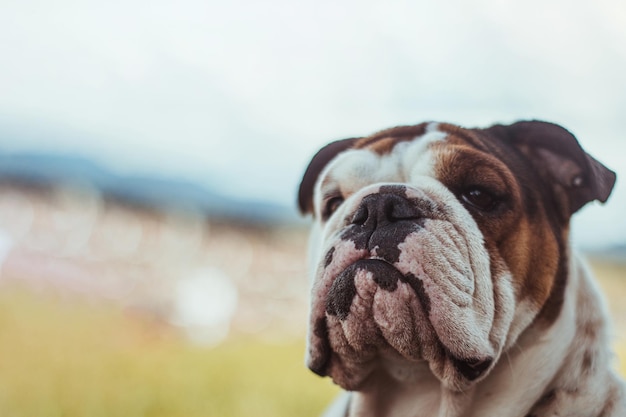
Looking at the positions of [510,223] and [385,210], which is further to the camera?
[510,223]

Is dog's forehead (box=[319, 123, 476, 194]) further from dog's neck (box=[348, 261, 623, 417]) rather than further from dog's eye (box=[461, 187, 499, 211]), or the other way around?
dog's neck (box=[348, 261, 623, 417])

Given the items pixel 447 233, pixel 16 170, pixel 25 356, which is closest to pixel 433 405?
pixel 447 233

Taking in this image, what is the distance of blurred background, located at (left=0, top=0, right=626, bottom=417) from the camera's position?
89.0 inches

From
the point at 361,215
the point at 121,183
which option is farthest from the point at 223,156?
the point at 361,215

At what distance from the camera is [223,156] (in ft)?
9.95

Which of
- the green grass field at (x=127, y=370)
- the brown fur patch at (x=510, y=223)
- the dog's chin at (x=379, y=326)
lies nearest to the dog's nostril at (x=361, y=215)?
the dog's chin at (x=379, y=326)

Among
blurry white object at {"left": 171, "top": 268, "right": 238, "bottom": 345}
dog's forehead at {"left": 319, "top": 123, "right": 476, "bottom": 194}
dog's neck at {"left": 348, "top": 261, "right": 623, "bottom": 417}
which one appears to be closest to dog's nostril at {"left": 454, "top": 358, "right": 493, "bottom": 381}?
dog's neck at {"left": 348, "top": 261, "right": 623, "bottom": 417}

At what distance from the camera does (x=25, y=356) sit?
113 inches

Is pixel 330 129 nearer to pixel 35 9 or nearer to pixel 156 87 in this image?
pixel 156 87

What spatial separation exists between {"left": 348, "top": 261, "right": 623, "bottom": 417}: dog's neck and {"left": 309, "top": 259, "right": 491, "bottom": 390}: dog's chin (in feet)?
0.48

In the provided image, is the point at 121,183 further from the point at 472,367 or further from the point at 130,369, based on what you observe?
the point at 472,367

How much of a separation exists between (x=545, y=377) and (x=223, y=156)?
1.83 m

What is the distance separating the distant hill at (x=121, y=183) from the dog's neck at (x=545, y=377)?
1.86 metres

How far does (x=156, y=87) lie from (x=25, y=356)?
3.98 ft
